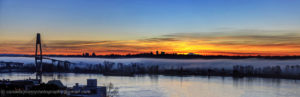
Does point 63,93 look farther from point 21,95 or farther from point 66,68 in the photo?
point 66,68

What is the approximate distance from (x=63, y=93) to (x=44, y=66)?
58.7 meters

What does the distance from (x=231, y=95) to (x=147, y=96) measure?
5970 millimetres

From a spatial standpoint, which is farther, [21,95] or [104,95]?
[104,95]

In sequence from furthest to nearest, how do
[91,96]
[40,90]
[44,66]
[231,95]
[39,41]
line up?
[44,66], [39,41], [231,95], [91,96], [40,90]

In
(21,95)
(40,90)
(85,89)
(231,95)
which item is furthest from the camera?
(231,95)

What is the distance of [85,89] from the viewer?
17.9m

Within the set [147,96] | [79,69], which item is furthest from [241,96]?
[79,69]

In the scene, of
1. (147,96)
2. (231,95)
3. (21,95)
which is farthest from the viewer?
(231,95)

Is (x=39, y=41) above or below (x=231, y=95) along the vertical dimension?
above

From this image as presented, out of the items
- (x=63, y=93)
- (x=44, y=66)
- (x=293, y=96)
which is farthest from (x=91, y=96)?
(x=44, y=66)

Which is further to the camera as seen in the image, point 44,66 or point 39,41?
point 44,66

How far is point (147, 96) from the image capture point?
20156 millimetres

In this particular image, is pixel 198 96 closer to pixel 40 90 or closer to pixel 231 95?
pixel 231 95

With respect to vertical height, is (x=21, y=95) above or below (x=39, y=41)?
below
